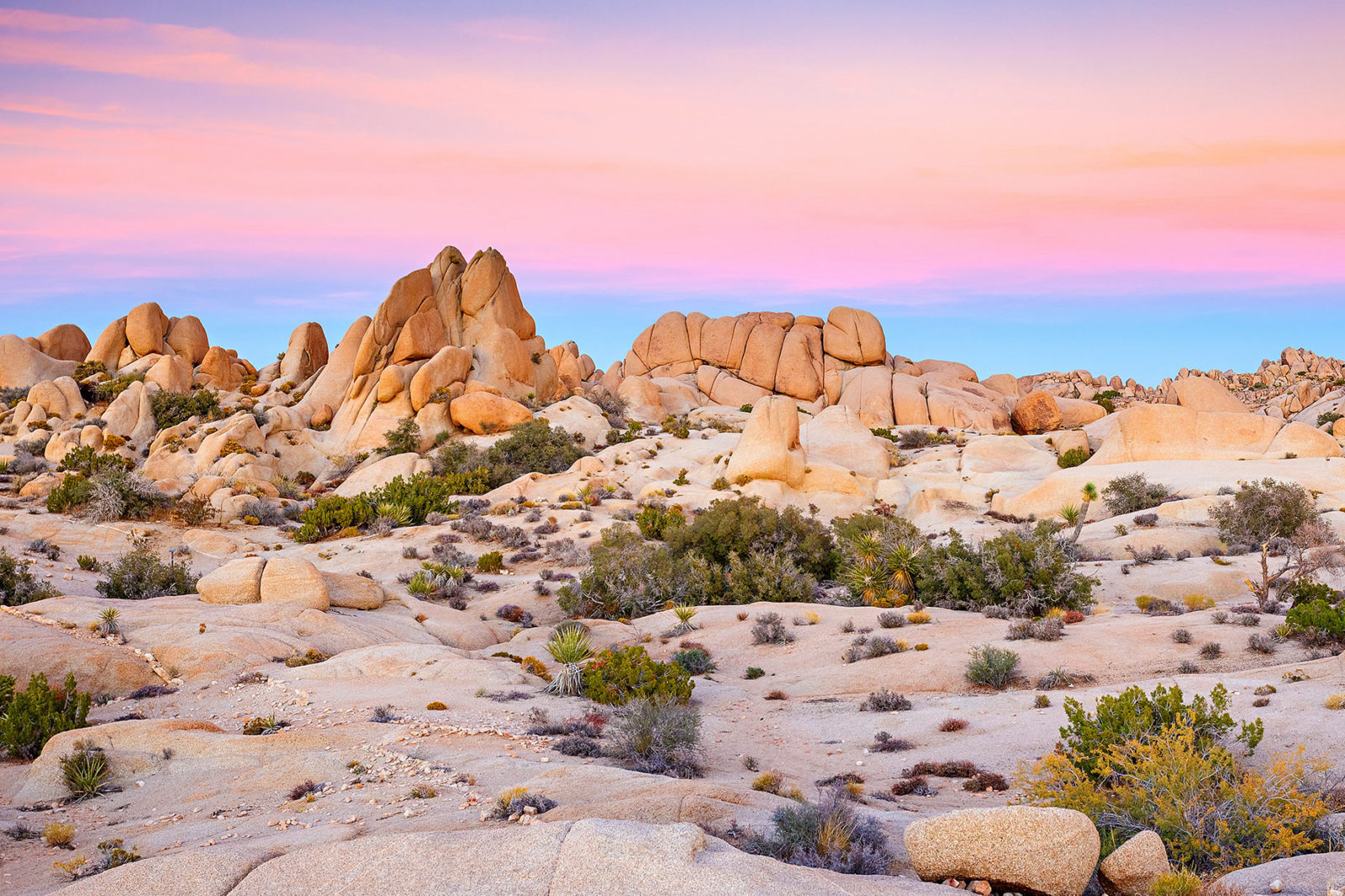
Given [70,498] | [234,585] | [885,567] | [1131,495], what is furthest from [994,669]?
[70,498]

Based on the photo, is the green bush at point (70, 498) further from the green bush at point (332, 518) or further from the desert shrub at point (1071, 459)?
the desert shrub at point (1071, 459)

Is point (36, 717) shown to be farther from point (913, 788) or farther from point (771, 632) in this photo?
point (771, 632)

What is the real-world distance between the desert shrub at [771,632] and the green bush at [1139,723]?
8289 millimetres

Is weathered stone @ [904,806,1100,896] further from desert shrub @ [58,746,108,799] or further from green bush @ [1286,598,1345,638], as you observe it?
green bush @ [1286,598,1345,638]

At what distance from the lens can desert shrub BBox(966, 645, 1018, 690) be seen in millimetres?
12609

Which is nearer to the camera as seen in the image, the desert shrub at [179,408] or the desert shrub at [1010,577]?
the desert shrub at [1010,577]

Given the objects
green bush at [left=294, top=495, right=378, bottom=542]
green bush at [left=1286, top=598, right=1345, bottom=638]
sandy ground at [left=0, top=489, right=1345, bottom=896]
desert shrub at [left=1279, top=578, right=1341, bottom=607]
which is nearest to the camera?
sandy ground at [left=0, top=489, right=1345, bottom=896]

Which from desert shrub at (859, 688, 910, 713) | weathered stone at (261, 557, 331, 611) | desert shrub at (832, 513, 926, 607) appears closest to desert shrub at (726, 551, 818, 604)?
desert shrub at (832, 513, 926, 607)

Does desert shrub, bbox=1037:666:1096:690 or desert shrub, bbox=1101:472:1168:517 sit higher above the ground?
desert shrub, bbox=1101:472:1168:517

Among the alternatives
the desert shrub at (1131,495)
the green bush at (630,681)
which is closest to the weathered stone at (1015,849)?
the green bush at (630,681)

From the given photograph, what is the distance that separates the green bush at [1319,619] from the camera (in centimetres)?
1182

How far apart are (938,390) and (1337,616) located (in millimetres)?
49847

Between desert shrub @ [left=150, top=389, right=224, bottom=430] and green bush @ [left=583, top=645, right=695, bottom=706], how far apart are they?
40831mm

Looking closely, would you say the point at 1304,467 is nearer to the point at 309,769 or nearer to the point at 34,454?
the point at 309,769
